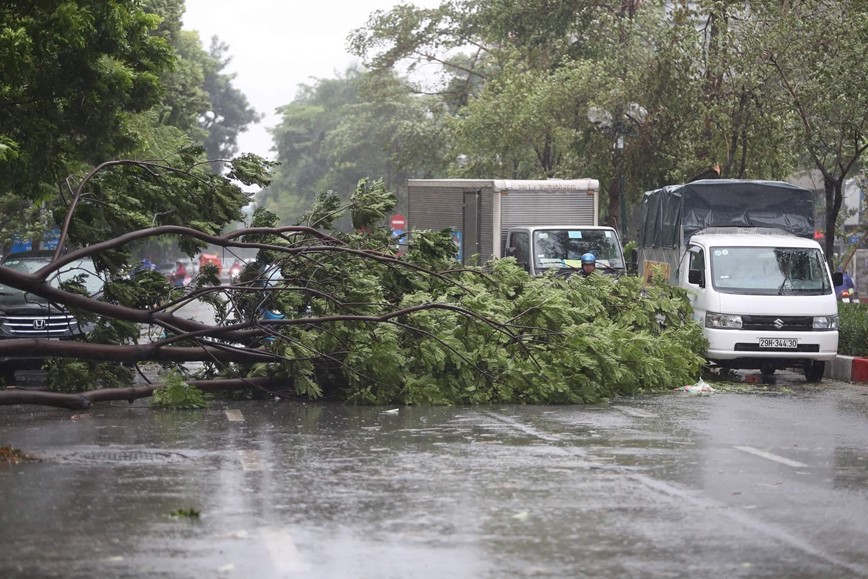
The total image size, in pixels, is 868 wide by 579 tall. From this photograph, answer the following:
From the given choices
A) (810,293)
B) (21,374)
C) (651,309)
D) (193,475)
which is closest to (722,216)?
(810,293)

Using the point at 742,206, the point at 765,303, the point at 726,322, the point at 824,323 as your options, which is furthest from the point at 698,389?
the point at 742,206

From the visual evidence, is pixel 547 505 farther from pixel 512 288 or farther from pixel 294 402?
pixel 512 288

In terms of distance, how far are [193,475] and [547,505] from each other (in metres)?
2.66

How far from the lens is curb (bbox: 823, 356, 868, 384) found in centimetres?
1962

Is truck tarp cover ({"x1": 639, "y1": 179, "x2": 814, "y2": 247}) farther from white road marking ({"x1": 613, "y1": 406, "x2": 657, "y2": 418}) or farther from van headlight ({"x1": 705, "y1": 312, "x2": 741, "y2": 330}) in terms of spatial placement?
white road marking ({"x1": 613, "y1": 406, "x2": 657, "y2": 418})

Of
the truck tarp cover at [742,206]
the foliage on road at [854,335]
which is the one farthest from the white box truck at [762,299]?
the foliage on road at [854,335]

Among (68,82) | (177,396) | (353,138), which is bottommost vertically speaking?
(177,396)

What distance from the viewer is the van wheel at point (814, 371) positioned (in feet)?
63.6

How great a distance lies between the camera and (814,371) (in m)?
19.5

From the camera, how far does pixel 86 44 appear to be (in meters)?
19.3

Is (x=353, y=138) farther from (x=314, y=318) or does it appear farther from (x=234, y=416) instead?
(x=234, y=416)

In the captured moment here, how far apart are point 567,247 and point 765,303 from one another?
21.0ft

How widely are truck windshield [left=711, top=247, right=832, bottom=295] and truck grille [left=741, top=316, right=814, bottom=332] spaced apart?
0.50 meters

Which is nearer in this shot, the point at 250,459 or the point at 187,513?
the point at 187,513
